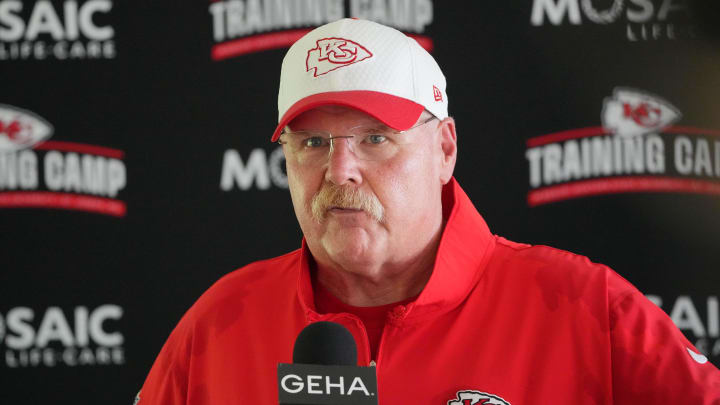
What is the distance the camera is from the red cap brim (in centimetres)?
104

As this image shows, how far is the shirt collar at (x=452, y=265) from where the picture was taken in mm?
1073

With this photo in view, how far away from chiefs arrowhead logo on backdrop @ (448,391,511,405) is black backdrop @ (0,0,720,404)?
3.23ft

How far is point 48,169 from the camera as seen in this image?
79.7 inches

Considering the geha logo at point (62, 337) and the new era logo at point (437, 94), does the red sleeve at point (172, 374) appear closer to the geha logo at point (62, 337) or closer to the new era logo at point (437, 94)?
the new era logo at point (437, 94)

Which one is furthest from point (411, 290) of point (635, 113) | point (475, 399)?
point (635, 113)

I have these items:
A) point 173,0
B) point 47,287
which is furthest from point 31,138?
point 173,0

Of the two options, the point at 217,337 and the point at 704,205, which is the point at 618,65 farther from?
the point at 217,337

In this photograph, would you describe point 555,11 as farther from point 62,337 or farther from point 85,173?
point 62,337

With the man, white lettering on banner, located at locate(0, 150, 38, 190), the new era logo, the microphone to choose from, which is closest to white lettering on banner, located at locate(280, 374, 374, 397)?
the microphone

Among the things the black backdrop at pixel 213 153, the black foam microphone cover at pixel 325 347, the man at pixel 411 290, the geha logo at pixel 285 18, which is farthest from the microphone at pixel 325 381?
the geha logo at pixel 285 18

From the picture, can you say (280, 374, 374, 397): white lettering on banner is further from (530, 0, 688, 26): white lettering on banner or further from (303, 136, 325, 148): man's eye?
(530, 0, 688, 26): white lettering on banner

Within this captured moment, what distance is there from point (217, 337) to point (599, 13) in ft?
4.37

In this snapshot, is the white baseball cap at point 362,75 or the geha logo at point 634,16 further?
the geha logo at point 634,16

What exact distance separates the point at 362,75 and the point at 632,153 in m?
1.11
